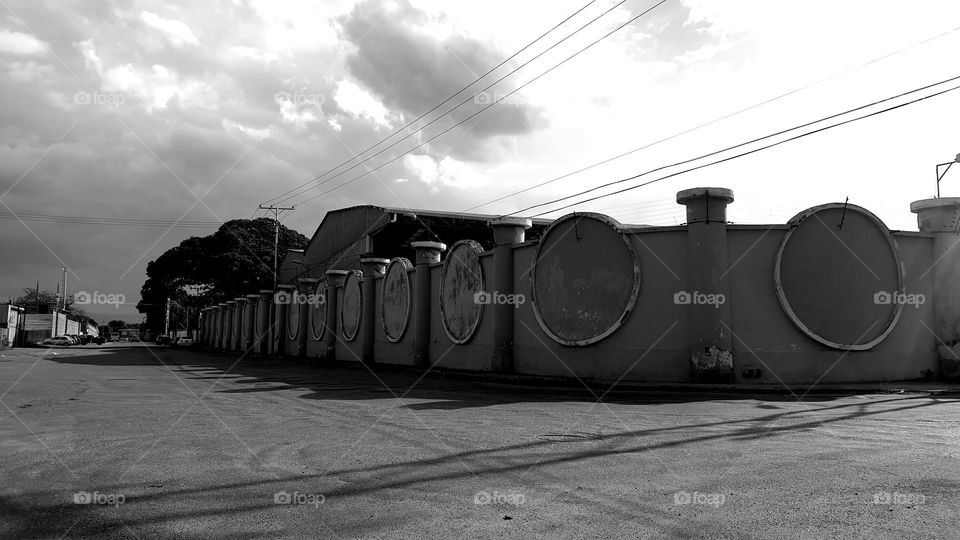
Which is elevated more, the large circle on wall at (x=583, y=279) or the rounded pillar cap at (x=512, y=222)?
the rounded pillar cap at (x=512, y=222)

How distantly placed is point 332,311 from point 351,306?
7.04ft

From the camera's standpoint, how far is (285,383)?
15211 millimetres

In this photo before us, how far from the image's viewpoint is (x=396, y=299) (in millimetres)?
22141

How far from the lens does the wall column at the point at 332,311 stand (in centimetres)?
2752

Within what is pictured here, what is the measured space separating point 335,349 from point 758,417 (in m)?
21.1

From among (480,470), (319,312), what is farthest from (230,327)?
(480,470)

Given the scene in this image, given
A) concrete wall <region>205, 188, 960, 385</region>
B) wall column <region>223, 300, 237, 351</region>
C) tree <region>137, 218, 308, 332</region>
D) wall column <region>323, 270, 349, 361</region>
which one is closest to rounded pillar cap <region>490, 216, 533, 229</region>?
concrete wall <region>205, 188, 960, 385</region>

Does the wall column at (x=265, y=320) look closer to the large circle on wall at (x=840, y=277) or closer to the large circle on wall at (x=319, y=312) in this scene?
the large circle on wall at (x=319, y=312)

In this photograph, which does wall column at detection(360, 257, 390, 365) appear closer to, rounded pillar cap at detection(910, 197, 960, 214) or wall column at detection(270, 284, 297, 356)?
wall column at detection(270, 284, 297, 356)

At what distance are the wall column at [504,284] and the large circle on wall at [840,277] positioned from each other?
623 centimetres

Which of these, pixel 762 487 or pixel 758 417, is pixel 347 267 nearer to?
pixel 758 417

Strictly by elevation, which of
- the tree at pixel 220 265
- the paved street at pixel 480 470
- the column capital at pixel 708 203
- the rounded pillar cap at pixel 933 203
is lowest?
the paved street at pixel 480 470

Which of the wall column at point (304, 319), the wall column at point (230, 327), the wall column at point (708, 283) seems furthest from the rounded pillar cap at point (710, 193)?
the wall column at point (230, 327)

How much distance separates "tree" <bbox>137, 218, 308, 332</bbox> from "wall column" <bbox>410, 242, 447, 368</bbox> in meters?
42.0
